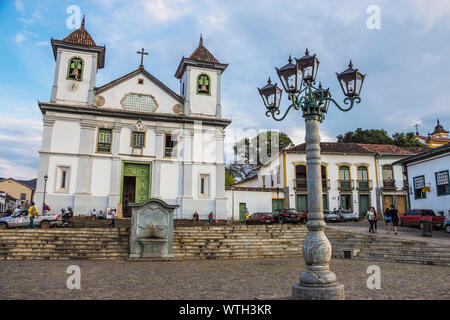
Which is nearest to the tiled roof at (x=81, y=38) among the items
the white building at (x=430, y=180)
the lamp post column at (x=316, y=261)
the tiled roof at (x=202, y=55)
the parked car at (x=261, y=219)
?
the tiled roof at (x=202, y=55)

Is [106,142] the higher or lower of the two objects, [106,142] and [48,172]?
the higher

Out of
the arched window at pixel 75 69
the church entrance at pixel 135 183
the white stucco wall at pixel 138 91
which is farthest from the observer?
the white stucco wall at pixel 138 91

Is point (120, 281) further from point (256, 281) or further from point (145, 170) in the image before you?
point (145, 170)

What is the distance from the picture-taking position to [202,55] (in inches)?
1037

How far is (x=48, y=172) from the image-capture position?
2109 centimetres

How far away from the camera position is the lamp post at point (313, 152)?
15.6 feet

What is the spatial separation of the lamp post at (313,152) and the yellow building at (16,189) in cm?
7289

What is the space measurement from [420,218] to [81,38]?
25540mm

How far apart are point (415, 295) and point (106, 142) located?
817 inches

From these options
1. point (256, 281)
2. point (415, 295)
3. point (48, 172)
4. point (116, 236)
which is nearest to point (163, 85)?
point (48, 172)

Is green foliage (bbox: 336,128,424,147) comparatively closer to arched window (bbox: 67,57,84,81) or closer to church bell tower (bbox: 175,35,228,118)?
church bell tower (bbox: 175,35,228,118)

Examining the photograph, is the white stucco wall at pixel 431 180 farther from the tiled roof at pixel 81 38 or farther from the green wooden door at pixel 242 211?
the tiled roof at pixel 81 38

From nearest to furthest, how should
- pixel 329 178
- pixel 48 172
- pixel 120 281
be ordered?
pixel 120 281
pixel 48 172
pixel 329 178

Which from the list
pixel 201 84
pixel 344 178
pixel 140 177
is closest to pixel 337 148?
pixel 344 178
